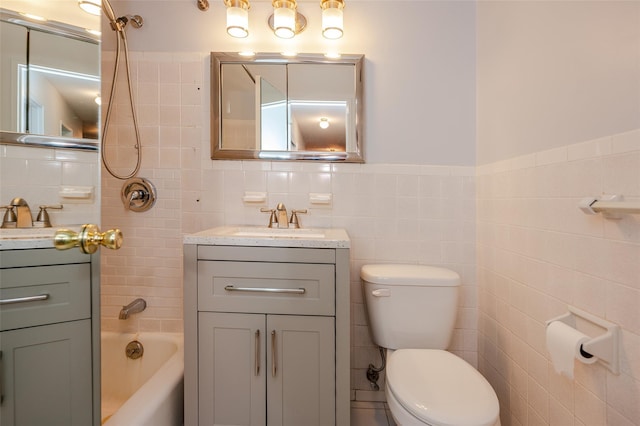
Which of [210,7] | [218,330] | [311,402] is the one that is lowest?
[311,402]

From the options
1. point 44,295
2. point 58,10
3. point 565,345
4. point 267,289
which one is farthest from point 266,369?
point 58,10

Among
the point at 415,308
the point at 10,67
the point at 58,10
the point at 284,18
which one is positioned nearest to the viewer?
the point at 10,67

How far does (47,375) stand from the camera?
0.63 metres

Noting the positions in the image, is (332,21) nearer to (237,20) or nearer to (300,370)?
(237,20)

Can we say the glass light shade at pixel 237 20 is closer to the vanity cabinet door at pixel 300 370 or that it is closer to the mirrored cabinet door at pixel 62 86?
the mirrored cabinet door at pixel 62 86

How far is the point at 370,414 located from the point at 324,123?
155 centimetres

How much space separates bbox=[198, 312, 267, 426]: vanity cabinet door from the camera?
108cm

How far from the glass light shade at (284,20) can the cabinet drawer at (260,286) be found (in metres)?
1.17

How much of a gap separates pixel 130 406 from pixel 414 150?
1.65 meters

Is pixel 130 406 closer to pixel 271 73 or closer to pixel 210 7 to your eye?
pixel 271 73

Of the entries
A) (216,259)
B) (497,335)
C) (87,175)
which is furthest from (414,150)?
(87,175)

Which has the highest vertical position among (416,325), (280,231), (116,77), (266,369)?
(116,77)

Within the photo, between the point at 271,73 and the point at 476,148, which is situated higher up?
the point at 271,73

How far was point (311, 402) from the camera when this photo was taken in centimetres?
107
